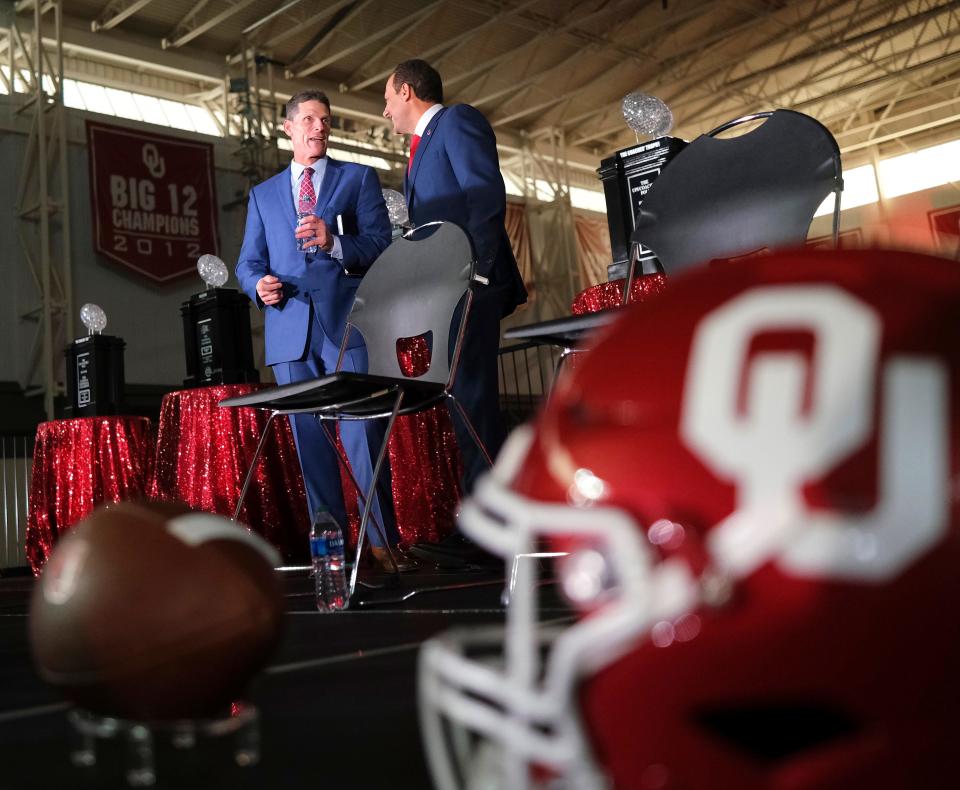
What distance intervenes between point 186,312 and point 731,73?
11.1 m

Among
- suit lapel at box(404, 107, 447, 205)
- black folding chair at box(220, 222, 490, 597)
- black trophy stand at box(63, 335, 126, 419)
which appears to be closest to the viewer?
black folding chair at box(220, 222, 490, 597)

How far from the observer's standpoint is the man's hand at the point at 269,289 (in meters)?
3.12

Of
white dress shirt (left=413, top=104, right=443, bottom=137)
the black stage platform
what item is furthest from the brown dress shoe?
the black stage platform

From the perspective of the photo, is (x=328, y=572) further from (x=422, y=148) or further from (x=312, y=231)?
(x=422, y=148)

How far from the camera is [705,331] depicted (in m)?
0.53

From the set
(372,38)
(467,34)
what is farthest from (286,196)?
(467,34)

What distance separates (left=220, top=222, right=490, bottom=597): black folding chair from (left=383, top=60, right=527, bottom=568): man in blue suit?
0.50 ft

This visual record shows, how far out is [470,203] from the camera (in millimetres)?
3107

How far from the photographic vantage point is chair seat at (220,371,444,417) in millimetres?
2197

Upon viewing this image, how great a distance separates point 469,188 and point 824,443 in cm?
272

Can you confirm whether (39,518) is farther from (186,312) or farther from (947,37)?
(947,37)

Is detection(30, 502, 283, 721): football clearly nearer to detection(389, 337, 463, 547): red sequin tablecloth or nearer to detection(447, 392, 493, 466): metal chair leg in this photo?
detection(447, 392, 493, 466): metal chair leg

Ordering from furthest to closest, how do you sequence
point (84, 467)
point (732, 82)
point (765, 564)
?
1. point (732, 82)
2. point (84, 467)
3. point (765, 564)

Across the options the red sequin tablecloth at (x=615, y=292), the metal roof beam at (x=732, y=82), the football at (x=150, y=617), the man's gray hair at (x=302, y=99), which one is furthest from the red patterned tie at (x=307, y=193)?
the metal roof beam at (x=732, y=82)
